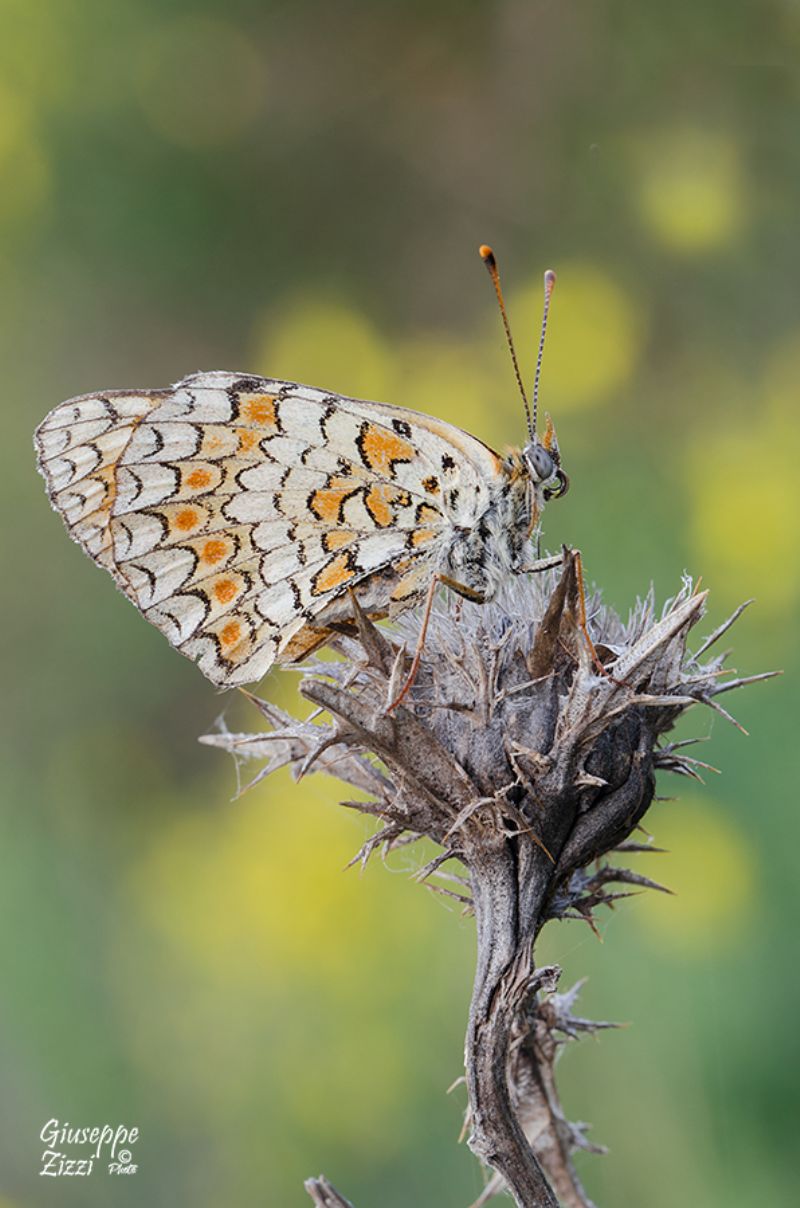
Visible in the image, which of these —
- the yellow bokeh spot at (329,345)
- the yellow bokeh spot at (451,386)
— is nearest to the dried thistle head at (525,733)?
the yellow bokeh spot at (451,386)

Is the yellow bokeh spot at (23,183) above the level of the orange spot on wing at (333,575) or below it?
above

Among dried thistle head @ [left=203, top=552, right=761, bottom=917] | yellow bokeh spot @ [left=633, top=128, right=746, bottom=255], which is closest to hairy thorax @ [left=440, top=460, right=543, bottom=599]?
dried thistle head @ [left=203, top=552, right=761, bottom=917]

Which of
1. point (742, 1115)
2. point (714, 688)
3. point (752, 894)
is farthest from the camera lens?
point (752, 894)

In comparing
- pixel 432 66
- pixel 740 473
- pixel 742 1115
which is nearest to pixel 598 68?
pixel 432 66

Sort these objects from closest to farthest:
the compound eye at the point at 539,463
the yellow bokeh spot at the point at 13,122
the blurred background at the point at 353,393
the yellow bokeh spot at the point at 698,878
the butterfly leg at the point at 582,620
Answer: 1. the butterfly leg at the point at 582,620
2. the compound eye at the point at 539,463
3. the yellow bokeh spot at the point at 698,878
4. the blurred background at the point at 353,393
5. the yellow bokeh spot at the point at 13,122

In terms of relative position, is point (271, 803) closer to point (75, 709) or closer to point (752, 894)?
point (75, 709)

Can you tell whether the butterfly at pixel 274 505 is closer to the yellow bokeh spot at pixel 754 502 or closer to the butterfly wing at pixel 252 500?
the butterfly wing at pixel 252 500
